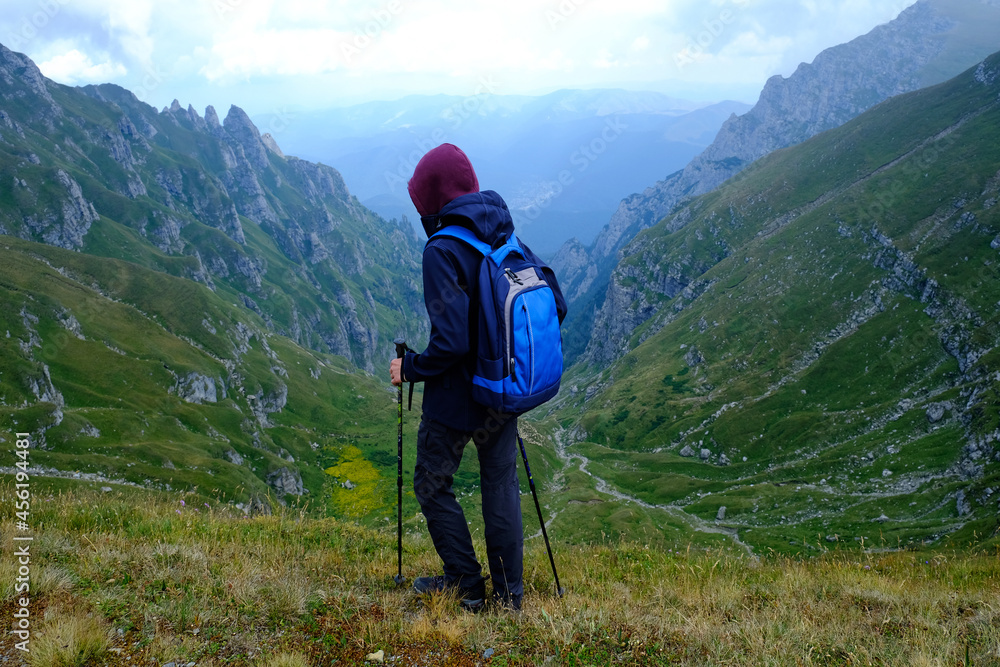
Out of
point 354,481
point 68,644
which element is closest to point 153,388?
point 354,481

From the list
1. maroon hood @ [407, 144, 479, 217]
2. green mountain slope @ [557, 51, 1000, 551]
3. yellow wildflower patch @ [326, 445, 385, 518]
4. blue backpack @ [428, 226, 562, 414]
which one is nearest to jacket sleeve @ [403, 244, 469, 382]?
blue backpack @ [428, 226, 562, 414]

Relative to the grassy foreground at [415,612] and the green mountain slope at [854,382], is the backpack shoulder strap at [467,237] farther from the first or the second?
the green mountain slope at [854,382]

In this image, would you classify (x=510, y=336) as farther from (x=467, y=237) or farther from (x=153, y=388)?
(x=153, y=388)

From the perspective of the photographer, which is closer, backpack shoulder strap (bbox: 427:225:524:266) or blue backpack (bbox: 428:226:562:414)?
blue backpack (bbox: 428:226:562:414)

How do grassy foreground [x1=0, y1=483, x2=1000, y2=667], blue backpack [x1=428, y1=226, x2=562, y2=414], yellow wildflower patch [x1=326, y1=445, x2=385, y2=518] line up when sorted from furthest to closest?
1. yellow wildflower patch [x1=326, y1=445, x2=385, y2=518]
2. blue backpack [x1=428, y1=226, x2=562, y2=414]
3. grassy foreground [x1=0, y1=483, x2=1000, y2=667]

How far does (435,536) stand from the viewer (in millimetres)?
6410

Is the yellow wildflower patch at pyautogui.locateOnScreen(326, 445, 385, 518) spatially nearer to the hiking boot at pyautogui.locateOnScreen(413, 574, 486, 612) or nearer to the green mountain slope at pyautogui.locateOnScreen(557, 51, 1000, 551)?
the green mountain slope at pyautogui.locateOnScreen(557, 51, 1000, 551)

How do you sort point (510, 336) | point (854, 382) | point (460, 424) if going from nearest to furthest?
point (510, 336) < point (460, 424) < point (854, 382)

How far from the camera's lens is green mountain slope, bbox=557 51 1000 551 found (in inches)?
3858

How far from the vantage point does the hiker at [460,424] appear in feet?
19.1

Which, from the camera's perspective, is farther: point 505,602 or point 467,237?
point 505,602

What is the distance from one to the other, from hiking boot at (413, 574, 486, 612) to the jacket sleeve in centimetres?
270

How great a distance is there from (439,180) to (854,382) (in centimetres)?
16031

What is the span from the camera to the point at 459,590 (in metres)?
6.23
